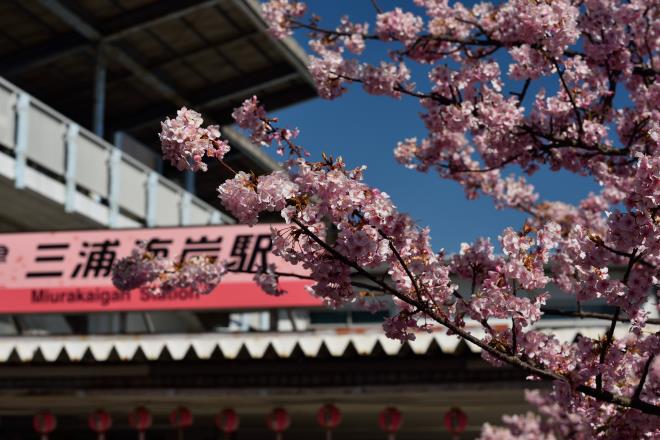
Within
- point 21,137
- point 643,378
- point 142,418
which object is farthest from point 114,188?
point 643,378

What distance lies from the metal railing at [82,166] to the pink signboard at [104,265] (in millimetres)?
3376

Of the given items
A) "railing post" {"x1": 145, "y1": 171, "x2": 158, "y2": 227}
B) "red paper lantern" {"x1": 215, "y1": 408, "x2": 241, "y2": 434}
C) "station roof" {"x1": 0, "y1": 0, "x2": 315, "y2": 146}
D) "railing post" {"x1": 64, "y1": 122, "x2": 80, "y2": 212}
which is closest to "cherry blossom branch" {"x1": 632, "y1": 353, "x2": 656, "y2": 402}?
"red paper lantern" {"x1": 215, "y1": 408, "x2": 241, "y2": 434}

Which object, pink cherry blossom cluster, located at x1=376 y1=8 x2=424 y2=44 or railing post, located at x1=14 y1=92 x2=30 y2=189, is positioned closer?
pink cherry blossom cluster, located at x1=376 y1=8 x2=424 y2=44

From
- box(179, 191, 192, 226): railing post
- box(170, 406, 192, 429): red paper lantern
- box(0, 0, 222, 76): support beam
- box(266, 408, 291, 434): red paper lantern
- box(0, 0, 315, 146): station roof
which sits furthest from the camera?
box(179, 191, 192, 226): railing post

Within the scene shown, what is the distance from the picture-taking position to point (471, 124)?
836 cm

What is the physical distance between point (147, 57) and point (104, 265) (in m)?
11.4

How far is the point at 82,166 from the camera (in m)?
20.0

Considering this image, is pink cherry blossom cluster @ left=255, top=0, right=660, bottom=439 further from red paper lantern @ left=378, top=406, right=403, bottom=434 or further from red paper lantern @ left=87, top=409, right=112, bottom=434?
red paper lantern @ left=87, top=409, right=112, bottom=434

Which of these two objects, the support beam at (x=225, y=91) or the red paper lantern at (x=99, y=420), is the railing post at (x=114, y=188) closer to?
the support beam at (x=225, y=91)

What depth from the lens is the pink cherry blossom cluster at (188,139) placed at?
4754mm

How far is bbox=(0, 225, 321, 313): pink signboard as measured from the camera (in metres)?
13.4

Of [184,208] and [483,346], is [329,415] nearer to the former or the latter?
[483,346]

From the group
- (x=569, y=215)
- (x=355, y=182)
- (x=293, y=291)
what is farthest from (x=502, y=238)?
(x=569, y=215)

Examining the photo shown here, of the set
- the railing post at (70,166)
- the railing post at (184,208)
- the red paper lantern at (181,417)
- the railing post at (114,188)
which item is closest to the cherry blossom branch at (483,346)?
the red paper lantern at (181,417)
